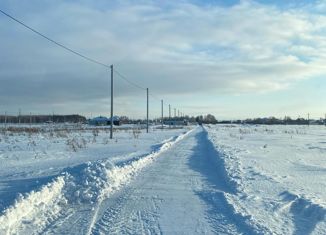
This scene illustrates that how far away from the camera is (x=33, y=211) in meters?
8.16

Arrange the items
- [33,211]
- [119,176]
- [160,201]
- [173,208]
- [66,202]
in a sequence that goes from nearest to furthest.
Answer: [33,211] < [173,208] < [66,202] < [160,201] < [119,176]

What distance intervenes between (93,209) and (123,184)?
11.1 feet

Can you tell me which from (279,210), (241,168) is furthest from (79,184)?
(241,168)

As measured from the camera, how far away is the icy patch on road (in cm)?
699

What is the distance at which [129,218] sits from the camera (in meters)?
7.92

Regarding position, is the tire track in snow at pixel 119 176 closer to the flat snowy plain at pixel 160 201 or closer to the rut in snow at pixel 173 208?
the flat snowy plain at pixel 160 201

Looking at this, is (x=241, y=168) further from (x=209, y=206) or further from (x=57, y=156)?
(x=57, y=156)

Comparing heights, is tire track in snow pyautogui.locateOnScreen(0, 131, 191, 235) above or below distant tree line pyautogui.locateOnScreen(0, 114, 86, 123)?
below

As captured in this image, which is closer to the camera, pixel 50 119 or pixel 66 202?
pixel 66 202

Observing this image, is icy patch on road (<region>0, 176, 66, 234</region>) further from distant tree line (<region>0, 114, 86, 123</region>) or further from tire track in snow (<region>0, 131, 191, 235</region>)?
distant tree line (<region>0, 114, 86, 123</region>)

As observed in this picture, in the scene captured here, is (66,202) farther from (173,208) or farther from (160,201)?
(173,208)

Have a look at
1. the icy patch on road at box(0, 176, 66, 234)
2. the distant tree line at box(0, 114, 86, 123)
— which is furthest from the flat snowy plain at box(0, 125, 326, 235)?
the distant tree line at box(0, 114, 86, 123)

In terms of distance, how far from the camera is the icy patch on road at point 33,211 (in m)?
6.99

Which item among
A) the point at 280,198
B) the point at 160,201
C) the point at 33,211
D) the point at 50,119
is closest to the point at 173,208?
the point at 160,201
